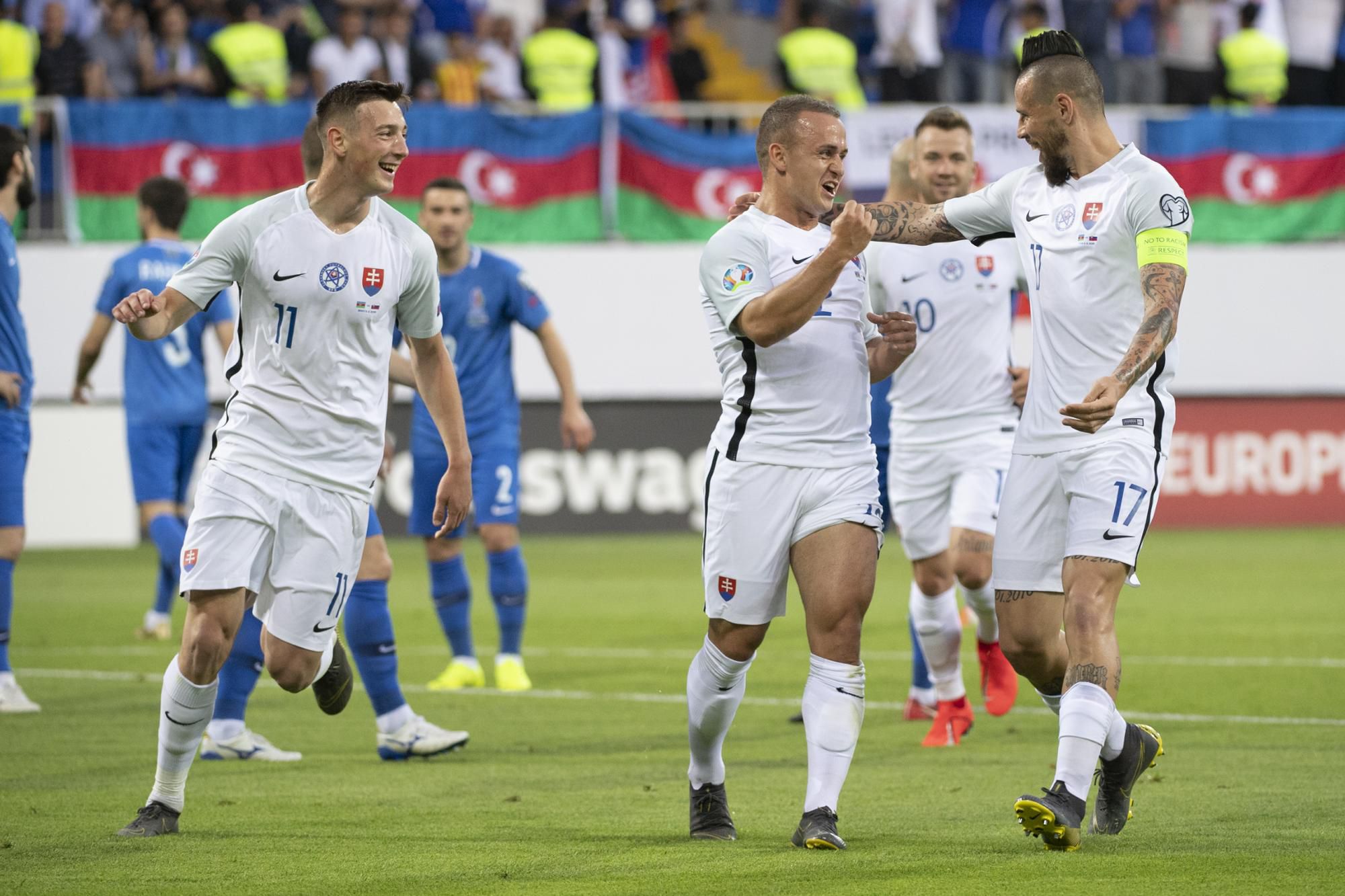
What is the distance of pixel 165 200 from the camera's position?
10492 mm

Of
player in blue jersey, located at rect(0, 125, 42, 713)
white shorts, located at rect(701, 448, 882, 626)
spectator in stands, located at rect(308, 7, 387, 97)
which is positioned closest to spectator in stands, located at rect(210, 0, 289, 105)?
spectator in stands, located at rect(308, 7, 387, 97)

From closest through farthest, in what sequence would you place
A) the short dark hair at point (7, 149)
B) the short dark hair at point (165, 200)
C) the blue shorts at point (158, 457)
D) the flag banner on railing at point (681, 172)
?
the short dark hair at point (7, 149) → the short dark hair at point (165, 200) → the blue shorts at point (158, 457) → the flag banner on railing at point (681, 172)

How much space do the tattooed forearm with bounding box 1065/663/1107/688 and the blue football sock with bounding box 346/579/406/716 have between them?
126 inches

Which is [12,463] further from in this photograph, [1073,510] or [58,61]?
[58,61]

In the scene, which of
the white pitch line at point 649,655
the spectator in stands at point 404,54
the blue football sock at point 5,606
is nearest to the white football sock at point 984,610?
the white pitch line at point 649,655

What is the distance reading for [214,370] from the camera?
19.6 metres

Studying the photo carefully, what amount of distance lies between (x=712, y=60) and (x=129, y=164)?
7.38 m

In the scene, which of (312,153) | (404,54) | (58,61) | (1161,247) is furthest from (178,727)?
(404,54)

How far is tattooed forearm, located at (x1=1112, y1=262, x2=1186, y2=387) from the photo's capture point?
553 centimetres

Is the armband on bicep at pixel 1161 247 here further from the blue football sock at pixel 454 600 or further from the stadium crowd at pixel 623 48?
the stadium crowd at pixel 623 48

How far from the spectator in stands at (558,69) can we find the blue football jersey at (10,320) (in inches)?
453

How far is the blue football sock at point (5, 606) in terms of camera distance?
370 inches

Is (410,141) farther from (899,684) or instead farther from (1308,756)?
(1308,756)

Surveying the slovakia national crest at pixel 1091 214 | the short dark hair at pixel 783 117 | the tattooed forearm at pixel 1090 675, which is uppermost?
the short dark hair at pixel 783 117
